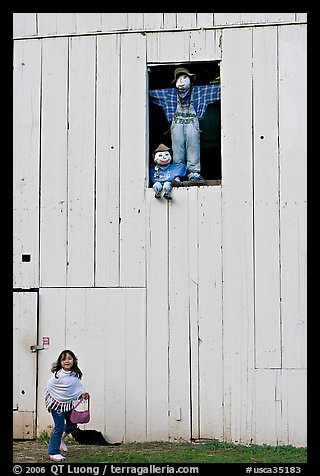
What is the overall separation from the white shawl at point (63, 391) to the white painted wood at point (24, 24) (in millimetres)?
3459

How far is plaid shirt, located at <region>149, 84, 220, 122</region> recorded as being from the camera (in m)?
8.56

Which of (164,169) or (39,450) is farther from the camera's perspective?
(164,169)

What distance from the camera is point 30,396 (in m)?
8.23

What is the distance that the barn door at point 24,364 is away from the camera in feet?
26.9

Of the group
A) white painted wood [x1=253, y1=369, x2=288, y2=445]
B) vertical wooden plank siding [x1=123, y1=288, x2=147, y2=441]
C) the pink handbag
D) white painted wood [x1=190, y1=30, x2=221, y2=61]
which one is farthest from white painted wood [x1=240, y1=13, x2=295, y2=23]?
the pink handbag

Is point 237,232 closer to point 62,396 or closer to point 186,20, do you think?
point 186,20

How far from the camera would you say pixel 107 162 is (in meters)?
8.38

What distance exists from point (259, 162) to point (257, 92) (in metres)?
0.67

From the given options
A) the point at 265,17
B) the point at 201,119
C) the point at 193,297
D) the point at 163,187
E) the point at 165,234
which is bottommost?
the point at 193,297

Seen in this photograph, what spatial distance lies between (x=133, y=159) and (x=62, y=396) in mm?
2420

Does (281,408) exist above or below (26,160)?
below

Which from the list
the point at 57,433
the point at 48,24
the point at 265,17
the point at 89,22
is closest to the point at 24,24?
the point at 48,24

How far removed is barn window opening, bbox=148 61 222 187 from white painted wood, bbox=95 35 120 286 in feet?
1.27

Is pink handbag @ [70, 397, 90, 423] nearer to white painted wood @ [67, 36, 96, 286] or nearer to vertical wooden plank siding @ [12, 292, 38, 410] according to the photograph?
vertical wooden plank siding @ [12, 292, 38, 410]
